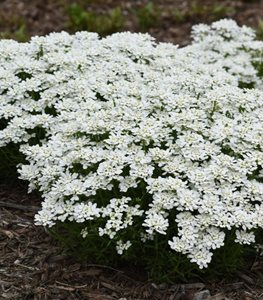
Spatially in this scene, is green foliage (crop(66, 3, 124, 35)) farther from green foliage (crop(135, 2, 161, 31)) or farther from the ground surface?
the ground surface

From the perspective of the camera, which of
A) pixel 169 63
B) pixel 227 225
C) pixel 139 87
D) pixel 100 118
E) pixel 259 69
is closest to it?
pixel 227 225

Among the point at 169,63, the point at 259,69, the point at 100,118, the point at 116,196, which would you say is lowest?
the point at 116,196

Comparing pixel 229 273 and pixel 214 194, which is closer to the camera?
pixel 214 194

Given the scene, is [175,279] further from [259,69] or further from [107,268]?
[259,69]

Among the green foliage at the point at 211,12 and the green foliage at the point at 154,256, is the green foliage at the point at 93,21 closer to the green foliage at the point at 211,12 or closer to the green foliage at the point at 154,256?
the green foliage at the point at 211,12

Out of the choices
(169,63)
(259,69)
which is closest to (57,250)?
(169,63)

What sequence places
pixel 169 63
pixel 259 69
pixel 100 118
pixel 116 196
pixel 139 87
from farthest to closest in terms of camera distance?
1. pixel 259 69
2. pixel 169 63
3. pixel 139 87
4. pixel 100 118
5. pixel 116 196

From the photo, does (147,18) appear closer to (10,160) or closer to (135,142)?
(10,160)

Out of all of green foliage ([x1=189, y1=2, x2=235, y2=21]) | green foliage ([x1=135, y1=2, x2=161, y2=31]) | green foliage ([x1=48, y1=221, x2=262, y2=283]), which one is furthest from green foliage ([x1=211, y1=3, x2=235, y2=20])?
green foliage ([x1=48, y1=221, x2=262, y2=283])
